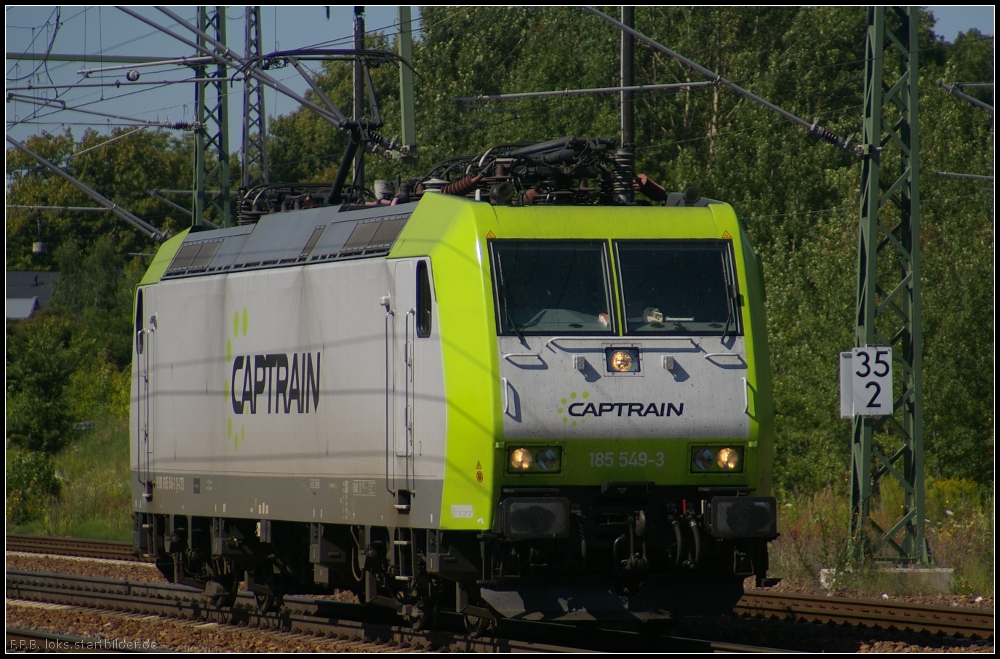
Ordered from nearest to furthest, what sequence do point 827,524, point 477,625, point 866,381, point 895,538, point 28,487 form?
point 477,625 < point 866,381 < point 827,524 < point 895,538 < point 28,487

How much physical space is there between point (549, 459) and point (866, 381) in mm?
6086

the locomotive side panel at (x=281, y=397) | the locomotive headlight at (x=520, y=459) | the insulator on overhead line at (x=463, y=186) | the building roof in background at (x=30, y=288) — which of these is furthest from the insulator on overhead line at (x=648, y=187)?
the building roof in background at (x=30, y=288)

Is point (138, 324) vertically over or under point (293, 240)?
under

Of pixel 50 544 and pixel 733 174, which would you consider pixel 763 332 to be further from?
pixel 733 174

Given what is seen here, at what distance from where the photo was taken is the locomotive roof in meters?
12.4

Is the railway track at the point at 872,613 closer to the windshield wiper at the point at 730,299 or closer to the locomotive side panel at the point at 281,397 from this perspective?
the windshield wiper at the point at 730,299

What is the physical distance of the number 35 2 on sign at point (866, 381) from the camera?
1563 centimetres

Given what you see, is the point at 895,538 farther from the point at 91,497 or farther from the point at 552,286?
the point at 91,497

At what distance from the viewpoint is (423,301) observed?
1149cm

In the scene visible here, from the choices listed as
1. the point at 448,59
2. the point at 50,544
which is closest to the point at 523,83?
the point at 448,59

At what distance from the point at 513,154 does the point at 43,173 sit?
58.9m

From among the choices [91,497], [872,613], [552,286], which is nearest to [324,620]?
[552,286]

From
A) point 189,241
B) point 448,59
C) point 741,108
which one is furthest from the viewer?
point 448,59

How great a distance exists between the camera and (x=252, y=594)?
16.7 meters
